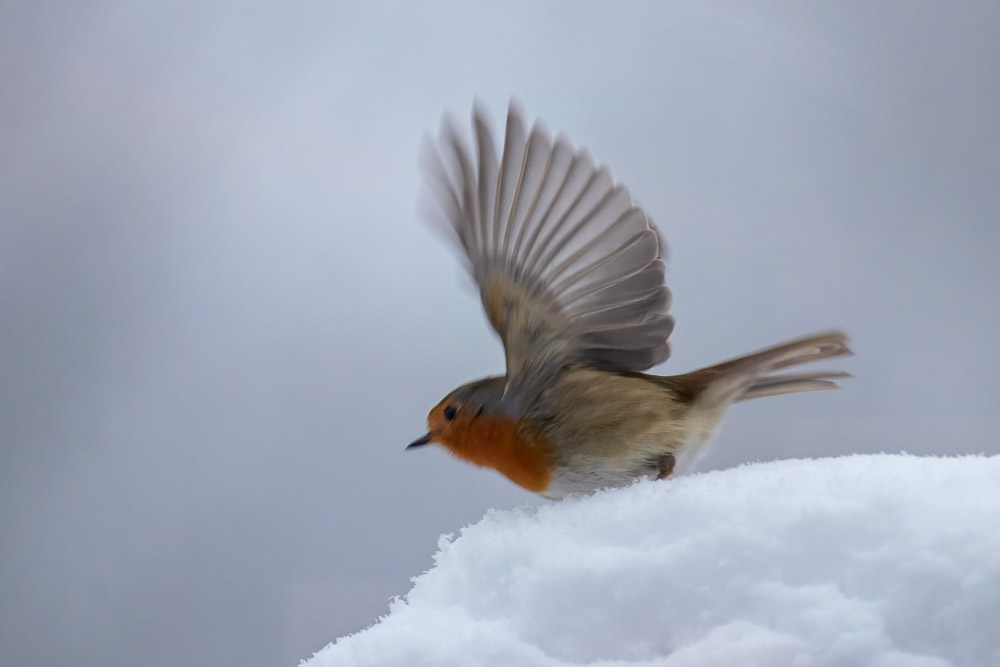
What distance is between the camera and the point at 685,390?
89 cm

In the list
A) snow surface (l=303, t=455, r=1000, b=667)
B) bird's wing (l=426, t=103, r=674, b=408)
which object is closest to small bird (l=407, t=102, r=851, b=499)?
bird's wing (l=426, t=103, r=674, b=408)

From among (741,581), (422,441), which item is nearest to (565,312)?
(422,441)

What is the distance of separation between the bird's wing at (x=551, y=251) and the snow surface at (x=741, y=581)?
25 centimetres

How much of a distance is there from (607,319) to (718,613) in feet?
1.29

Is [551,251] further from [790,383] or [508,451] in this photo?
[790,383]

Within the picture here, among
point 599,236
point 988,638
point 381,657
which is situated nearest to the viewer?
point 988,638

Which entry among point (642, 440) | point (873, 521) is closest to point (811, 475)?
point (873, 521)

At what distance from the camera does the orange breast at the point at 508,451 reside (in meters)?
0.83

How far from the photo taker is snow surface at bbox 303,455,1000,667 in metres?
0.42

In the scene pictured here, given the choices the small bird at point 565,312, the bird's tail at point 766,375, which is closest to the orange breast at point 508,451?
the small bird at point 565,312

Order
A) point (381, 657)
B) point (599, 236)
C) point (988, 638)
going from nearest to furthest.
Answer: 1. point (988, 638)
2. point (381, 657)
3. point (599, 236)

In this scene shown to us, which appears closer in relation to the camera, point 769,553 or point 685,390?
point 769,553

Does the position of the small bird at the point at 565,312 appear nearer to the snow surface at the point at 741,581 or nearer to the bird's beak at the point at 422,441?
the bird's beak at the point at 422,441

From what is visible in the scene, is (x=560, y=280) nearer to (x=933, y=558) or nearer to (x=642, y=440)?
(x=642, y=440)
